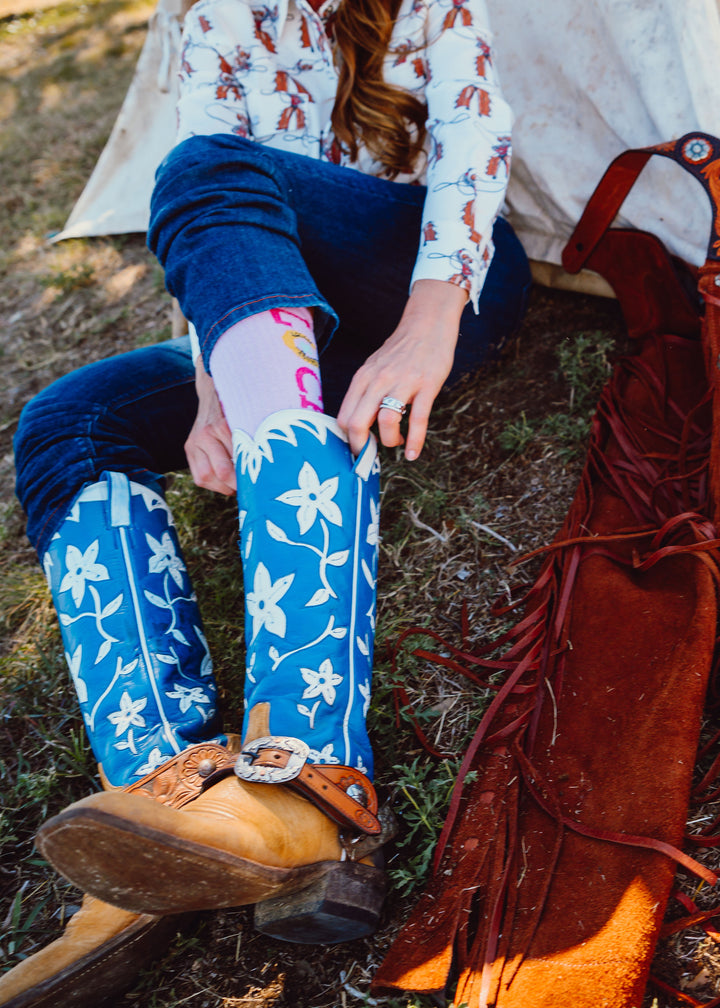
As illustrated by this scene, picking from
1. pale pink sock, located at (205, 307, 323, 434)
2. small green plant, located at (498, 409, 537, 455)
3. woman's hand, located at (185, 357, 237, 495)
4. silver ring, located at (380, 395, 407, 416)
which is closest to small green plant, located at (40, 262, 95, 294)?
woman's hand, located at (185, 357, 237, 495)

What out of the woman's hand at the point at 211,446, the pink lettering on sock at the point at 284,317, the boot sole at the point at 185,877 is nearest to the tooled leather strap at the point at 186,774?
the boot sole at the point at 185,877

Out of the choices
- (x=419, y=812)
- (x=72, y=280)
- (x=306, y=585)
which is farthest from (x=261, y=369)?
(x=72, y=280)

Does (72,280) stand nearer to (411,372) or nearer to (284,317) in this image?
(284,317)

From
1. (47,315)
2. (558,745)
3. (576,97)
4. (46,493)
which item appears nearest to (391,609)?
(558,745)

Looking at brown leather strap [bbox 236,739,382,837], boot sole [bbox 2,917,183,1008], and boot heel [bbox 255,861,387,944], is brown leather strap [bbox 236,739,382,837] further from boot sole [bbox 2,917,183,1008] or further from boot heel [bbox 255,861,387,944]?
boot sole [bbox 2,917,183,1008]

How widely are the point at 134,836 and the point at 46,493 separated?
64 centimetres

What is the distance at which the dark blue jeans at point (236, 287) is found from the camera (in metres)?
1.07

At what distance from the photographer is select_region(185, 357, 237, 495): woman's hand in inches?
47.7

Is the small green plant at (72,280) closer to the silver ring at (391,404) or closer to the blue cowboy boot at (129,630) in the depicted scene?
the blue cowboy boot at (129,630)

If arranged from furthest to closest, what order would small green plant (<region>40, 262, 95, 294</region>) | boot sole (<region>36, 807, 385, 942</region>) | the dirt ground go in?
small green plant (<region>40, 262, 95, 294</region>) → the dirt ground → boot sole (<region>36, 807, 385, 942</region>)

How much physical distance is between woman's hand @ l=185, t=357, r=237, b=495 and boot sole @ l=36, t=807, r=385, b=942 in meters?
0.59

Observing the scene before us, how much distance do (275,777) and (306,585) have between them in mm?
233

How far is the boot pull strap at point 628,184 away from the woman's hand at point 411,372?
0.44 metres

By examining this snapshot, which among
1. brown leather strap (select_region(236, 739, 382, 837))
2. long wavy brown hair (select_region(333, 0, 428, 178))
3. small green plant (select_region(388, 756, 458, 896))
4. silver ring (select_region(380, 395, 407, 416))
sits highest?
long wavy brown hair (select_region(333, 0, 428, 178))
